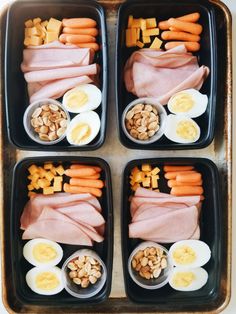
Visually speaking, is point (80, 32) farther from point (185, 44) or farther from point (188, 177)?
point (188, 177)

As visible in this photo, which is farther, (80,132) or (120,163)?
(120,163)

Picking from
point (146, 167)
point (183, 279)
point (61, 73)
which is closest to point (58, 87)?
point (61, 73)

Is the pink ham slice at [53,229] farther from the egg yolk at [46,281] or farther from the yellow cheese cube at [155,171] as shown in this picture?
the yellow cheese cube at [155,171]

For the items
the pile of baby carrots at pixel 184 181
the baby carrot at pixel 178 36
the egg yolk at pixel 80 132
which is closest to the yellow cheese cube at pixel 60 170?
the egg yolk at pixel 80 132

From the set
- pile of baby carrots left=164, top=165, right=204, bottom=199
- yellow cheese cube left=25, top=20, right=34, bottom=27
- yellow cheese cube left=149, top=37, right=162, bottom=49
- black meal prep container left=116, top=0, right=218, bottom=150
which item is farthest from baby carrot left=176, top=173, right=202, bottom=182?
yellow cheese cube left=25, top=20, right=34, bottom=27

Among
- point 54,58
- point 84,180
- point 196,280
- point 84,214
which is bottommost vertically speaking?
point 196,280

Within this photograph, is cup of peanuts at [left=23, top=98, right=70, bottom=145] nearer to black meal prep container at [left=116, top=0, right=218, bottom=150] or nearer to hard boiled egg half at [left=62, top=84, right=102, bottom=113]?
hard boiled egg half at [left=62, top=84, right=102, bottom=113]

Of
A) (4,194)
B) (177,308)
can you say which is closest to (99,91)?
(4,194)

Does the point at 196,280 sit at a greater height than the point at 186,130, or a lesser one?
lesser
